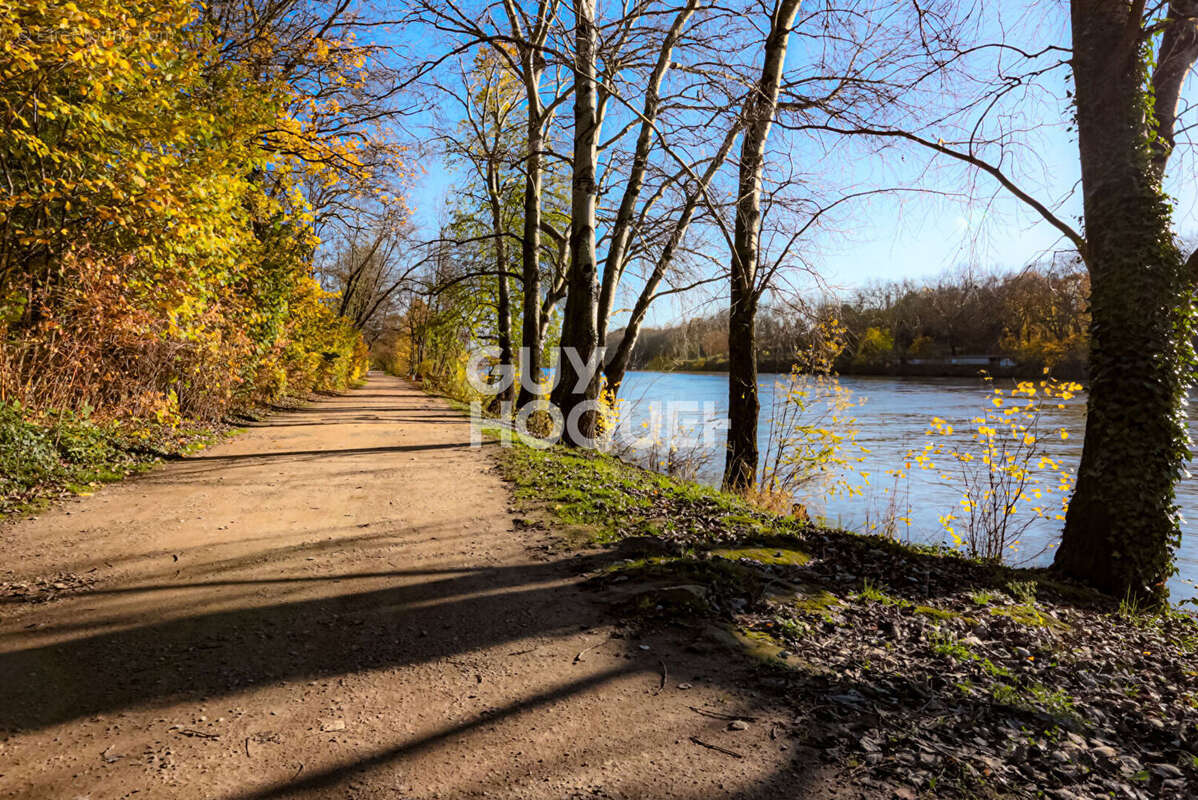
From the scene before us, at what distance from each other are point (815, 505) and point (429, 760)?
816 cm

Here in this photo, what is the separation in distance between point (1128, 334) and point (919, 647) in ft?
12.5

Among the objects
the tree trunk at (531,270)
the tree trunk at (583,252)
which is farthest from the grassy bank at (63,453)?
the tree trunk at (531,270)

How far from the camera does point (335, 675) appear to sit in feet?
9.41

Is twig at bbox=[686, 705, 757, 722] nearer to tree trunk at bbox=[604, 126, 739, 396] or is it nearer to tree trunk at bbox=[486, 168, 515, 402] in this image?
tree trunk at bbox=[604, 126, 739, 396]

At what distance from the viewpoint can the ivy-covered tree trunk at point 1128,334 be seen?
5152mm

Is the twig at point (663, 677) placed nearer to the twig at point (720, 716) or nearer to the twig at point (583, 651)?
the twig at point (720, 716)

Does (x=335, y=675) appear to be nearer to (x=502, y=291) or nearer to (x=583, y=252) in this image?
(x=583, y=252)

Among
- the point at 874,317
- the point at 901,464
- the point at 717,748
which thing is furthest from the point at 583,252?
the point at 901,464

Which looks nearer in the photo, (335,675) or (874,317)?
(335,675)

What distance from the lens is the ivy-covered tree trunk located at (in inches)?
203

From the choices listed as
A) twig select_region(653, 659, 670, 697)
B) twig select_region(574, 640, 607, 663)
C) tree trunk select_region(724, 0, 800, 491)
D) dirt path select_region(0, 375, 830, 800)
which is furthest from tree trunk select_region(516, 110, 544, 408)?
twig select_region(653, 659, 670, 697)

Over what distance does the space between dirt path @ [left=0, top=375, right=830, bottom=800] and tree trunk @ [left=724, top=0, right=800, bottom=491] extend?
4.42 meters

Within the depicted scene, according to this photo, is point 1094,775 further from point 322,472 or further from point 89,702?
point 322,472

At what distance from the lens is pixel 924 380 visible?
39.9m
